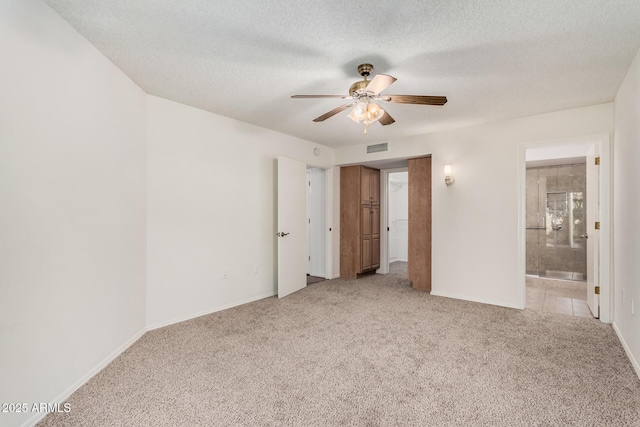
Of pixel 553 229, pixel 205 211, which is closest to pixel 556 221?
pixel 553 229

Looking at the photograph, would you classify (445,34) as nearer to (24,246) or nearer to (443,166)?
(443,166)

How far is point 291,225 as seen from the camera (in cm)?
442

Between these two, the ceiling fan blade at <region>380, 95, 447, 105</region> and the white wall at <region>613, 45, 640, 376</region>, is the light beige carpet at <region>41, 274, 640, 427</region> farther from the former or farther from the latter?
the ceiling fan blade at <region>380, 95, 447, 105</region>

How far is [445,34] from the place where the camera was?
1.99m

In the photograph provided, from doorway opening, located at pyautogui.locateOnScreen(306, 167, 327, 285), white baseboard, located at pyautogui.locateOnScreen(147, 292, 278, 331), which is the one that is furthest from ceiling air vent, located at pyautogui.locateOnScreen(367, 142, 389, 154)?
white baseboard, located at pyautogui.locateOnScreen(147, 292, 278, 331)

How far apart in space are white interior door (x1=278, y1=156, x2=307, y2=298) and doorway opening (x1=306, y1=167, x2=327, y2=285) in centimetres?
86

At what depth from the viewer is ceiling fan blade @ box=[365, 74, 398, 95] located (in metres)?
1.99

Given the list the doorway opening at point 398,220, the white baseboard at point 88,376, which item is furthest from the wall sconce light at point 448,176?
the white baseboard at point 88,376

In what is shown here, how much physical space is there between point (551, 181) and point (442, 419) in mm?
5810

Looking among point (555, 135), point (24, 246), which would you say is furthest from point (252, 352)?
point (555, 135)

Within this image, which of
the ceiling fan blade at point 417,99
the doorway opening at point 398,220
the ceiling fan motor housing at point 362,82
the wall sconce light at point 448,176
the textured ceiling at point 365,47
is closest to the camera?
the textured ceiling at point 365,47

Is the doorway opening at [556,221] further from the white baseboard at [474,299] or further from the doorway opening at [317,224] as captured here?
the doorway opening at [317,224]

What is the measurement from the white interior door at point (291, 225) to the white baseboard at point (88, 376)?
6.08 ft

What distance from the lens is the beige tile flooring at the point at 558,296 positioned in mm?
3631
